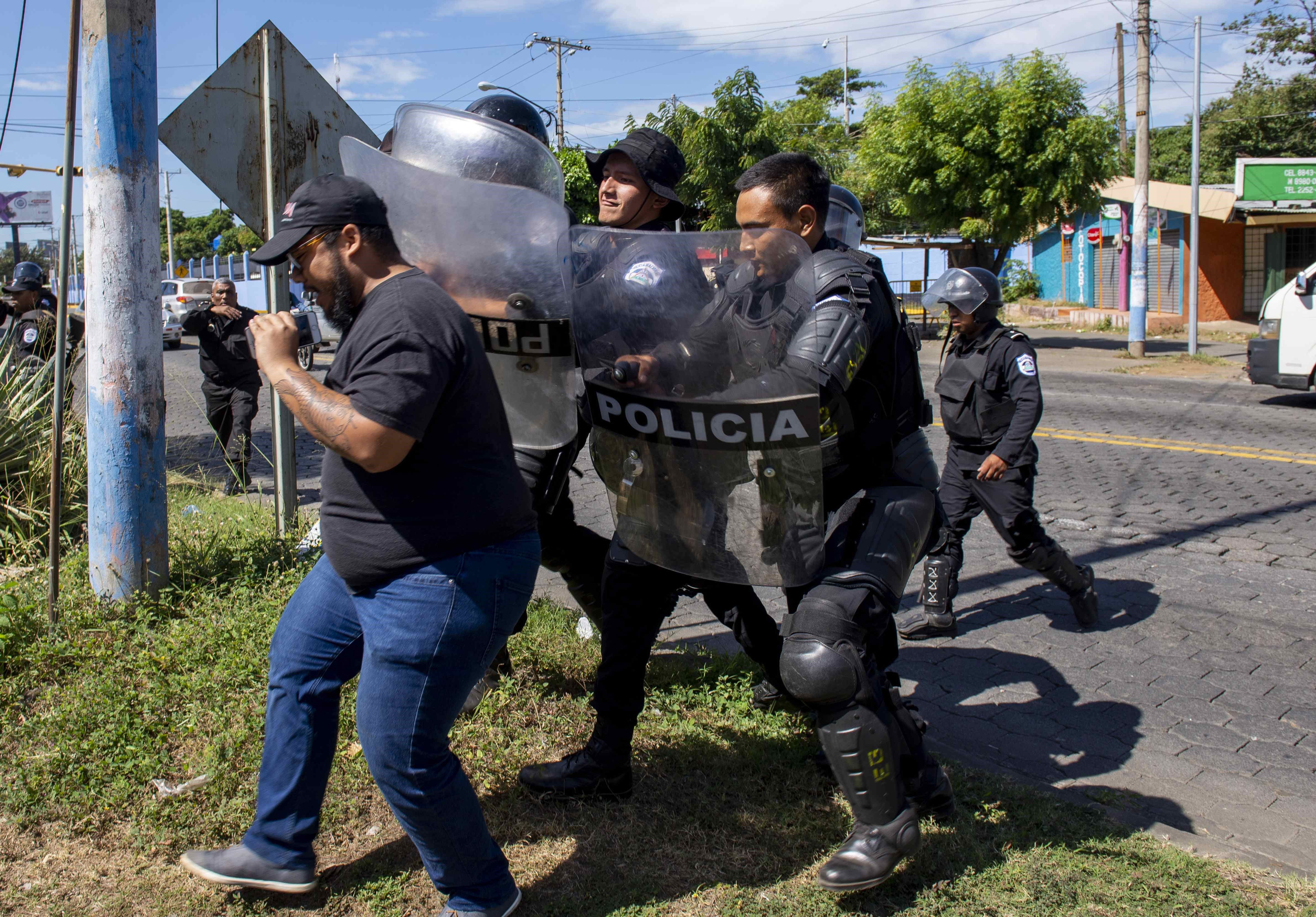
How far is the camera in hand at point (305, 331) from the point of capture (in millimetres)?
2479

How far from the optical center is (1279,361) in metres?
12.5

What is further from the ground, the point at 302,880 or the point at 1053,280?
the point at 1053,280

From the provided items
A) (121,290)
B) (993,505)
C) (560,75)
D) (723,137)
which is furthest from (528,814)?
(560,75)

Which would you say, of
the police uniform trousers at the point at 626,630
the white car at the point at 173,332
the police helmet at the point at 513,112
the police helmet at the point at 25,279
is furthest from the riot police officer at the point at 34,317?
the white car at the point at 173,332

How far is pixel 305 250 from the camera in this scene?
240 centimetres

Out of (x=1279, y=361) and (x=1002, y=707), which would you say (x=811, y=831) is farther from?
(x=1279, y=361)

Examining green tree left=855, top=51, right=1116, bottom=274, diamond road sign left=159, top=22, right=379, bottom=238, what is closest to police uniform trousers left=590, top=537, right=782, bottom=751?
diamond road sign left=159, top=22, right=379, bottom=238

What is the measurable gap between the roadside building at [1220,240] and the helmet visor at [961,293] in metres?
20.8

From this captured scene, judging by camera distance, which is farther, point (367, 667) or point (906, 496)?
point (906, 496)

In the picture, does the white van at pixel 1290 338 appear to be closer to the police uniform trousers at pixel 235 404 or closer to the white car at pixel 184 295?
the police uniform trousers at pixel 235 404

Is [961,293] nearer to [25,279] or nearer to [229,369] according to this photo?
[229,369]

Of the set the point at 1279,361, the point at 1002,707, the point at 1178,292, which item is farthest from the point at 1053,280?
the point at 1002,707

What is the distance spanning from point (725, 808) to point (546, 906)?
2.23ft

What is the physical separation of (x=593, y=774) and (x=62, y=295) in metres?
2.66
